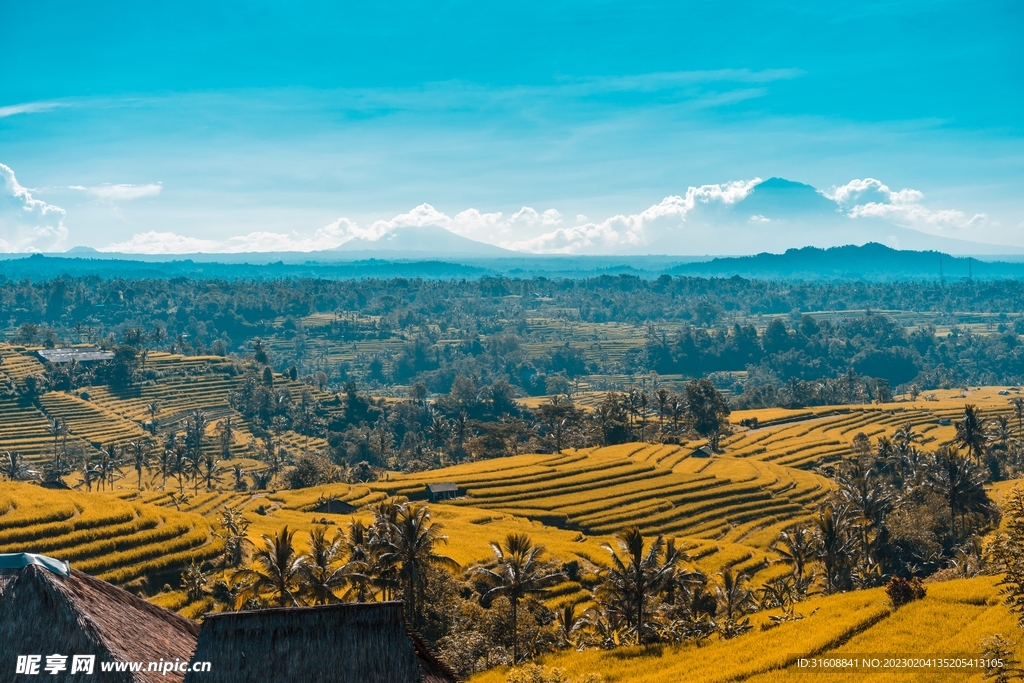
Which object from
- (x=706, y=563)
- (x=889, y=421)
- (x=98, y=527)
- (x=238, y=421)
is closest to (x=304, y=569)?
(x=98, y=527)

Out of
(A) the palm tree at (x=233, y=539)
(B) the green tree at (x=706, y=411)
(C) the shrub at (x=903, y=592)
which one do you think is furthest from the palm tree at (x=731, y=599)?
(B) the green tree at (x=706, y=411)

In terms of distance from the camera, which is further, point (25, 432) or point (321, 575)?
point (25, 432)

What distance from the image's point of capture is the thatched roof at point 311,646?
25.3 meters

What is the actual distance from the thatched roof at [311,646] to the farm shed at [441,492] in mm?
73899

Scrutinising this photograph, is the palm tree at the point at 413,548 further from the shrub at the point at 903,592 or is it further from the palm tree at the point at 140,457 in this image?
the palm tree at the point at 140,457

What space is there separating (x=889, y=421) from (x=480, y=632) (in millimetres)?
126323

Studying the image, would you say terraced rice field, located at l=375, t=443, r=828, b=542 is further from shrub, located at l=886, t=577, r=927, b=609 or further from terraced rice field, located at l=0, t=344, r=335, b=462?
terraced rice field, located at l=0, t=344, r=335, b=462

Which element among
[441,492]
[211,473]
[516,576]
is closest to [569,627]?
[516,576]

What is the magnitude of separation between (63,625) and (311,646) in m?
7.33

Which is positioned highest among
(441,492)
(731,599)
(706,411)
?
(706,411)

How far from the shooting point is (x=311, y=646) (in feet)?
84.2

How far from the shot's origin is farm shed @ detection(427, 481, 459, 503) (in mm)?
99775

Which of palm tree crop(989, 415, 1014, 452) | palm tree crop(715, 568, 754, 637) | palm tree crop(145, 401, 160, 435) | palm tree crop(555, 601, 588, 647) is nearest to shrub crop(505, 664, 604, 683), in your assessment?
palm tree crop(555, 601, 588, 647)

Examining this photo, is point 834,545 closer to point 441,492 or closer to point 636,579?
point 636,579
